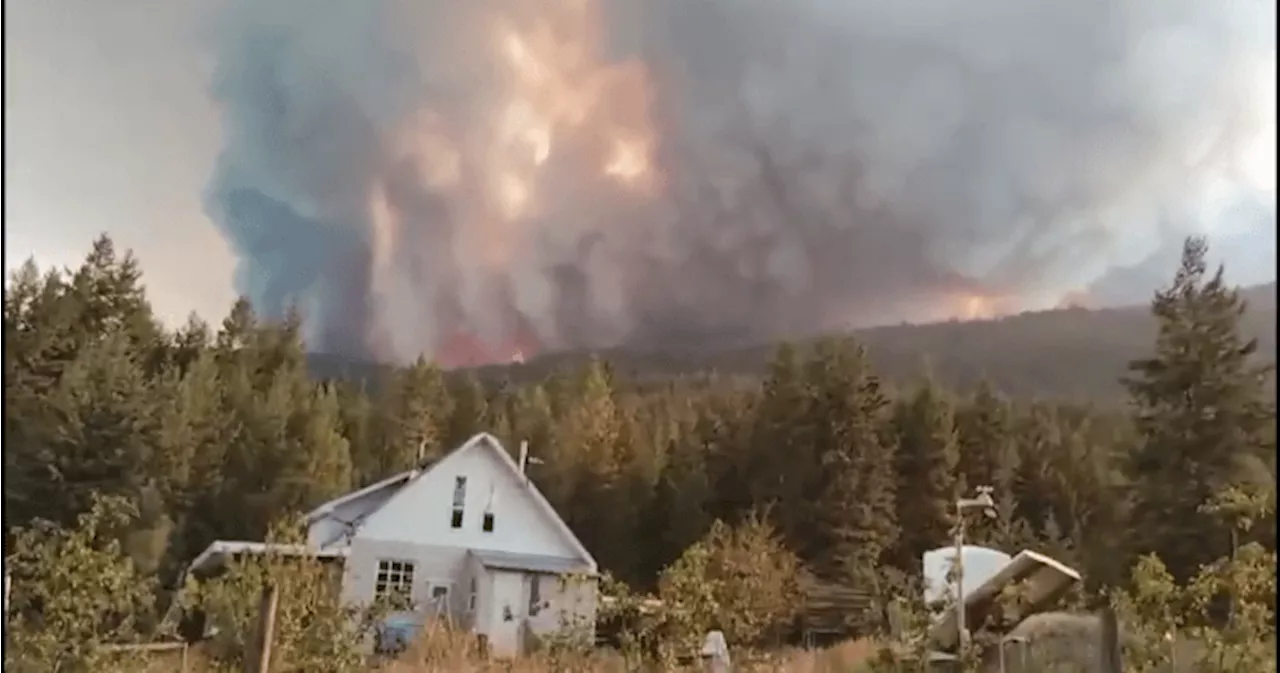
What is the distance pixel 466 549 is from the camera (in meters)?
2.21

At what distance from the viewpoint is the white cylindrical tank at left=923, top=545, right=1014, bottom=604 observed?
2.10 metres

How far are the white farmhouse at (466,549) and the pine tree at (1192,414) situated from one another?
0.88 metres

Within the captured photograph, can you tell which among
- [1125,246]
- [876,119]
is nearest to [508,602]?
[876,119]

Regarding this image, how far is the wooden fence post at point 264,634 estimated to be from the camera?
2195 millimetres

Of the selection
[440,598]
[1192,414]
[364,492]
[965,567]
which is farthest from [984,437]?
[364,492]

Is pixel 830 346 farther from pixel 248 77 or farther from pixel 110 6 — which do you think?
pixel 110 6

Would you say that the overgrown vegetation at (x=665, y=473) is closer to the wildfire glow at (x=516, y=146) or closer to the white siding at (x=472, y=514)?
the white siding at (x=472, y=514)

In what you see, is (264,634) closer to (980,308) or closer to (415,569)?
(415,569)

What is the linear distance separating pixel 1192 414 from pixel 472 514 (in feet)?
3.78

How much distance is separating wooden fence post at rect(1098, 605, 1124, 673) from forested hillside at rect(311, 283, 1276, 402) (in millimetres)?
332

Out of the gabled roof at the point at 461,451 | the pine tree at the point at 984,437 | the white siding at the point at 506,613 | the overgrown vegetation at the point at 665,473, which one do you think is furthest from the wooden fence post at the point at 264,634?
the pine tree at the point at 984,437

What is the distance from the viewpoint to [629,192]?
2289 mm

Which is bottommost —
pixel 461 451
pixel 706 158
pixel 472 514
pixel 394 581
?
pixel 394 581

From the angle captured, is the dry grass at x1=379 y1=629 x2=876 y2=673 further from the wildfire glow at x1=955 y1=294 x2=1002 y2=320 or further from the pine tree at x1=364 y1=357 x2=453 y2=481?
the wildfire glow at x1=955 y1=294 x2=1002 y2=320
